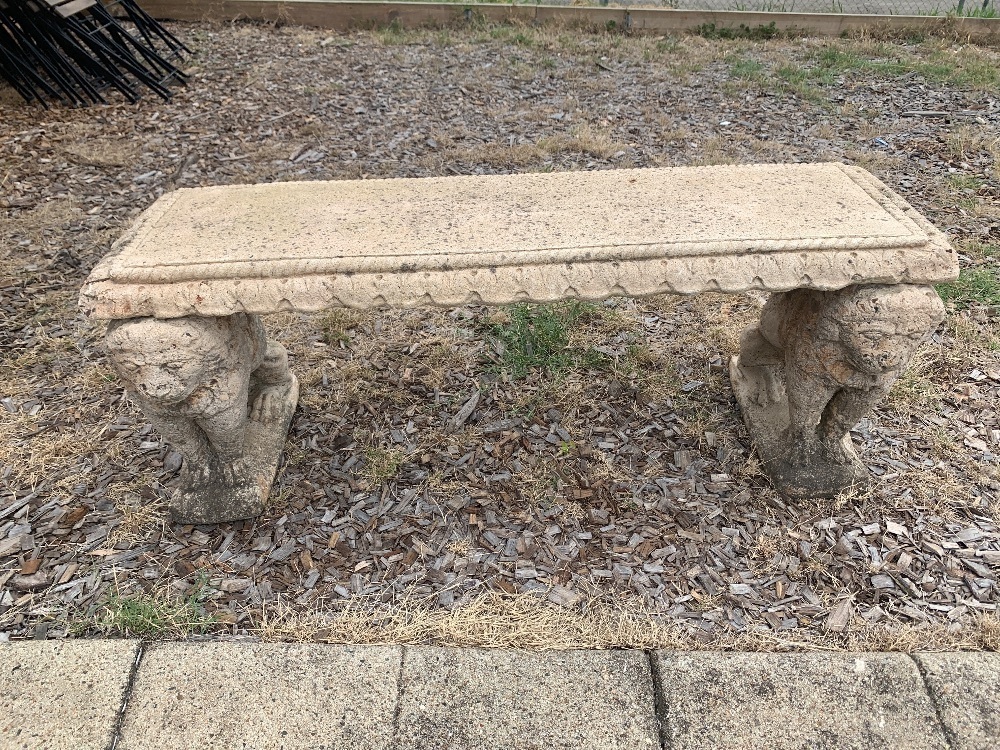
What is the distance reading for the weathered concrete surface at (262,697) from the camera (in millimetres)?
1746

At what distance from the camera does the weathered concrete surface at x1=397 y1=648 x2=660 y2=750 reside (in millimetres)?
1738

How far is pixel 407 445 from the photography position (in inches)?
103

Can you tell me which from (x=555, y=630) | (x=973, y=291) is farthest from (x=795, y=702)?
(x=973, y=291)

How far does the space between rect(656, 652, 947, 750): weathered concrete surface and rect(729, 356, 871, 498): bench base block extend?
1.95ft

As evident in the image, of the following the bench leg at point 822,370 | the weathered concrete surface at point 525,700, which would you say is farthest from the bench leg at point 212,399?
the bench leg at point 822,370

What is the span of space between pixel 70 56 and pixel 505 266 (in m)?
5.40

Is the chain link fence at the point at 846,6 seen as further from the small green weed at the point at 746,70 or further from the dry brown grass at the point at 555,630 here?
the dry brown grass at the point at 555,630

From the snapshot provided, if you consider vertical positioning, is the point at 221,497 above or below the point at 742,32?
above

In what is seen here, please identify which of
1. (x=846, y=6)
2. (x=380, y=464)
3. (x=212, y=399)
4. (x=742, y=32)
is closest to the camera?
(x=212, y=399)

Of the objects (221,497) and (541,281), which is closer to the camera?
(541,281)

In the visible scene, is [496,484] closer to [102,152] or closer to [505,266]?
[505,266]

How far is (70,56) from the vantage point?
536 cm

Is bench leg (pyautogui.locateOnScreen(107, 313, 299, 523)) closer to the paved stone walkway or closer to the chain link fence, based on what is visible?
the paved stone walkway

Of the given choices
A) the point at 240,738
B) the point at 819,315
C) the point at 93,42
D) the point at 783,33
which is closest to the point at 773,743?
the point at 819,315
